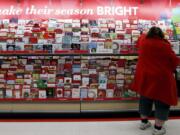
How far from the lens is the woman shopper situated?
4.57m

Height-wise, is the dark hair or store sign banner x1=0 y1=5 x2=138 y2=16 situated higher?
store sign banner x1=0 y1=5 x2=138 y2=16

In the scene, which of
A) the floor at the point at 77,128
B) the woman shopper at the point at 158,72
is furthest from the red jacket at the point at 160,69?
the floor at the point at 77,128

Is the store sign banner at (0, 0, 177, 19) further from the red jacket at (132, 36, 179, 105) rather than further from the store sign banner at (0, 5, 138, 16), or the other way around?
the red jacket at (132, 36, 179, 105)

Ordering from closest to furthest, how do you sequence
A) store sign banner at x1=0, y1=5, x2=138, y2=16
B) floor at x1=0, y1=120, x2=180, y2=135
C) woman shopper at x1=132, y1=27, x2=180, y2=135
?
woman shopper at x1=132, y1=27, x2=180, y2=135 < floor at x1=0, y1=120, x2=180, y2=135 < store sign banner at x1=0, y1=5, x2=138, y2=16

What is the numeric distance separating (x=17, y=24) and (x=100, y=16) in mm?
1289

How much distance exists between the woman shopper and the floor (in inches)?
14.2

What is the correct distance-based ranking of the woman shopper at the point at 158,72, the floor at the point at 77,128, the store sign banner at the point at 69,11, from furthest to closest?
the store sign banner at the point at 69,11 → the floor at the point at 77,128 → the woman shopper at the point at 158,72

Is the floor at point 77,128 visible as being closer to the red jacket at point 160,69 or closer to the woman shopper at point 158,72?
the woman shopper at point 158,72

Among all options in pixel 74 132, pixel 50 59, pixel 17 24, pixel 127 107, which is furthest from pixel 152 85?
pixel 17 24

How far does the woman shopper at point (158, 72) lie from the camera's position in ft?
15.0

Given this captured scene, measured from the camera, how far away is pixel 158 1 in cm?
554

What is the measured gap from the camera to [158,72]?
180 inches

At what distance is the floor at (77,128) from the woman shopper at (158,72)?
0.36 m

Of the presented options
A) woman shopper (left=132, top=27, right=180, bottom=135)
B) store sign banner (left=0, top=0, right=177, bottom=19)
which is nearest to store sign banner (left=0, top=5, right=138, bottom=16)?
store sign banner (left=0, top=0, right=177, bottom=19)
